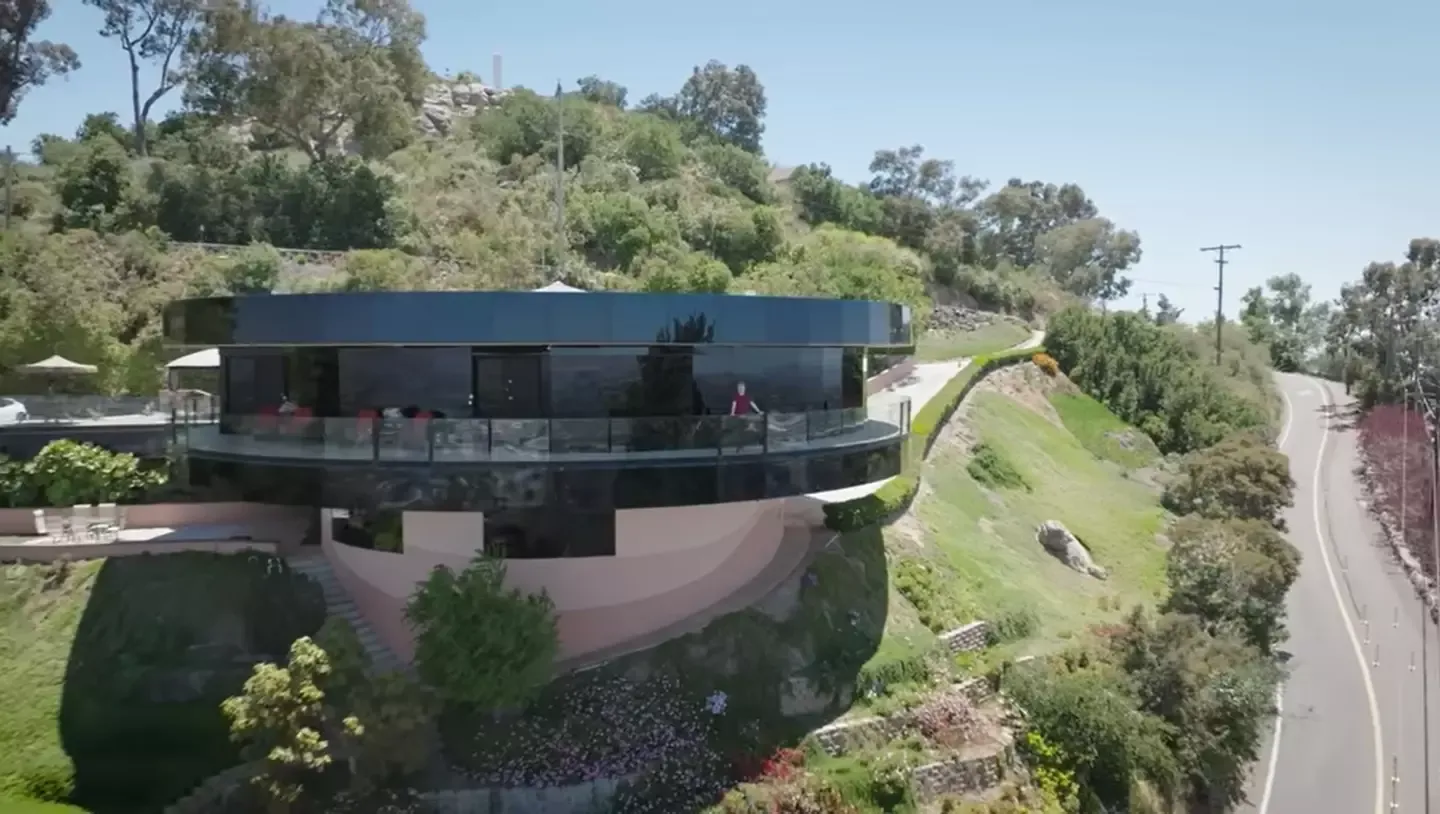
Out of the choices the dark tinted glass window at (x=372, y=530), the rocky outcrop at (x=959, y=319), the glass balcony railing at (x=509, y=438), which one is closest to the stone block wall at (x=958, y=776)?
the glass balcony railing at (x=509, y=438)

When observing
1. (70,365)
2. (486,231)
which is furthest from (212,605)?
(486,231)

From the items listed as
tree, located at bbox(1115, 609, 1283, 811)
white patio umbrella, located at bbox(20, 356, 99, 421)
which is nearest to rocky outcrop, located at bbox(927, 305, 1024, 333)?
tree, located at bbox(1115, 609, 1283, 811)

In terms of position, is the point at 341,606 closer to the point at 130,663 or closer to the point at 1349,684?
the point at 130,663

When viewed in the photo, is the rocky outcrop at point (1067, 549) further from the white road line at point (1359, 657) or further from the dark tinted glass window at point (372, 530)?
the dark tinted glass window at point (372, 530)

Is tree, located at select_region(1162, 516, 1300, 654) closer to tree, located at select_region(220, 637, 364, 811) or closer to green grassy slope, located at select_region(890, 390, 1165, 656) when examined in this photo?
green grassy slope, located at select_region(890, 390, 1165, 656)

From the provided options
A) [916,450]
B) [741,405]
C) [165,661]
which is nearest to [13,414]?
[165,661]

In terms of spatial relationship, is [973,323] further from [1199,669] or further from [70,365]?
[70,365]
